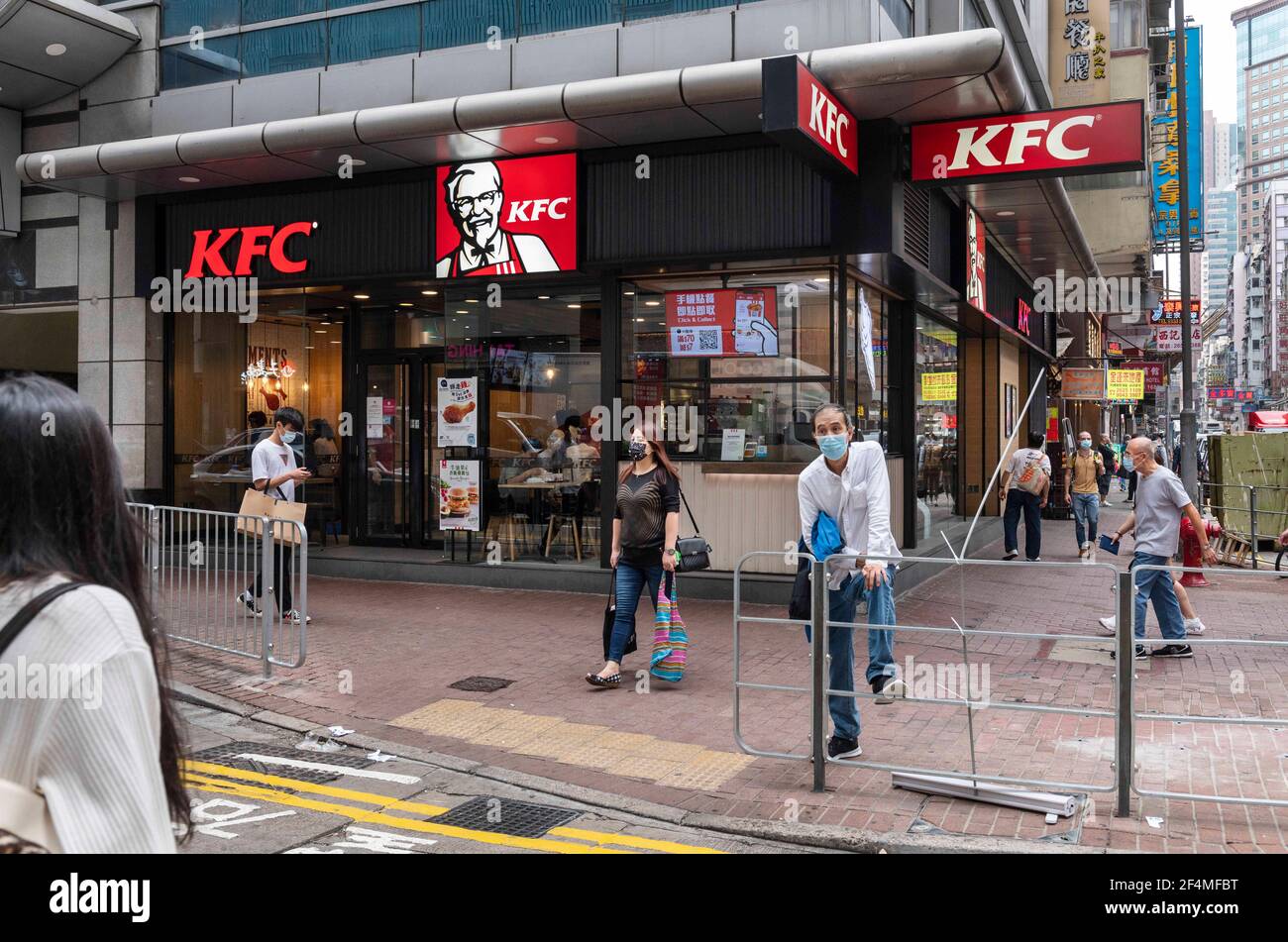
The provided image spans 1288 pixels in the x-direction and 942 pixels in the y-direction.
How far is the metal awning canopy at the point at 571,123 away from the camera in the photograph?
9922 millimetres

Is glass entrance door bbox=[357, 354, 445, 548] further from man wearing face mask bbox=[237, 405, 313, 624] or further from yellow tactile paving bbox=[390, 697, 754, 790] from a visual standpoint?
yellow tactile paving bbox=[390, 697, 754, 790]

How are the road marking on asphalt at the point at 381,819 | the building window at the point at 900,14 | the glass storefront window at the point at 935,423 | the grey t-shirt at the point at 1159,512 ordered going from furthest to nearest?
1. the glass storefront window at the point at 935,423
2. the building window at the point at 900,14
3. the grey t-shirt at the point at 1159,512
4. the road marking on asphalt at the point at 381,819

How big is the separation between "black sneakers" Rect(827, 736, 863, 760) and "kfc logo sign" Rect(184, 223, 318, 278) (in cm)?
1036

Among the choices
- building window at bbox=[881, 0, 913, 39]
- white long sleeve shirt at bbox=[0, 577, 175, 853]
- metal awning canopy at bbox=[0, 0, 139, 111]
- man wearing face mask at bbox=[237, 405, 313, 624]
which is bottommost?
white long sleeve shirt at bbox=[0, 577, 175, 853]

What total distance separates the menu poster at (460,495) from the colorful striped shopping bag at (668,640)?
5627mm

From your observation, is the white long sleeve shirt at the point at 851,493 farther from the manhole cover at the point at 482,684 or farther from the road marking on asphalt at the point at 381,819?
the manhole cover at the point at 482,684

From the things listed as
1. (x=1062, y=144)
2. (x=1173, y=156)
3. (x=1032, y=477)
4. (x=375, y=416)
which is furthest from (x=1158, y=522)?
(x=1173, y=156)

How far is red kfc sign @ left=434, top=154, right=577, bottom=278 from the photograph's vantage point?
1257cm

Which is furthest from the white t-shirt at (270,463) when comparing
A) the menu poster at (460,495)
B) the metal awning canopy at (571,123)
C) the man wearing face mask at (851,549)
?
the man wearing face mask at (851,549)

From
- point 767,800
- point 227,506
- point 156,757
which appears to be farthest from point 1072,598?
point 227,506

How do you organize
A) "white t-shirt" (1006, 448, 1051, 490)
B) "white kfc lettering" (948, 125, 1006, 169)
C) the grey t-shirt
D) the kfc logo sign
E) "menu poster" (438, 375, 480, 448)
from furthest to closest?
"white t-shirt" (1006, 448, 1051, 490) → the kfc logo sign → "menu poster" (438, 375, 480, 448) → "white kfc lettering" (948, 125, 1006, 169) → the grey t-shirt

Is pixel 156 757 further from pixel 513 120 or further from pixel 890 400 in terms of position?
pixel 890 400

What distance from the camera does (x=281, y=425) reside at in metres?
11.1

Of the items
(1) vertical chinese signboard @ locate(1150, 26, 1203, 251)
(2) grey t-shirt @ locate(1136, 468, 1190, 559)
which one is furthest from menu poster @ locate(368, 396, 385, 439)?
(1) vertical chinese signboard @ locate(1150, 26, 1203, 251)
